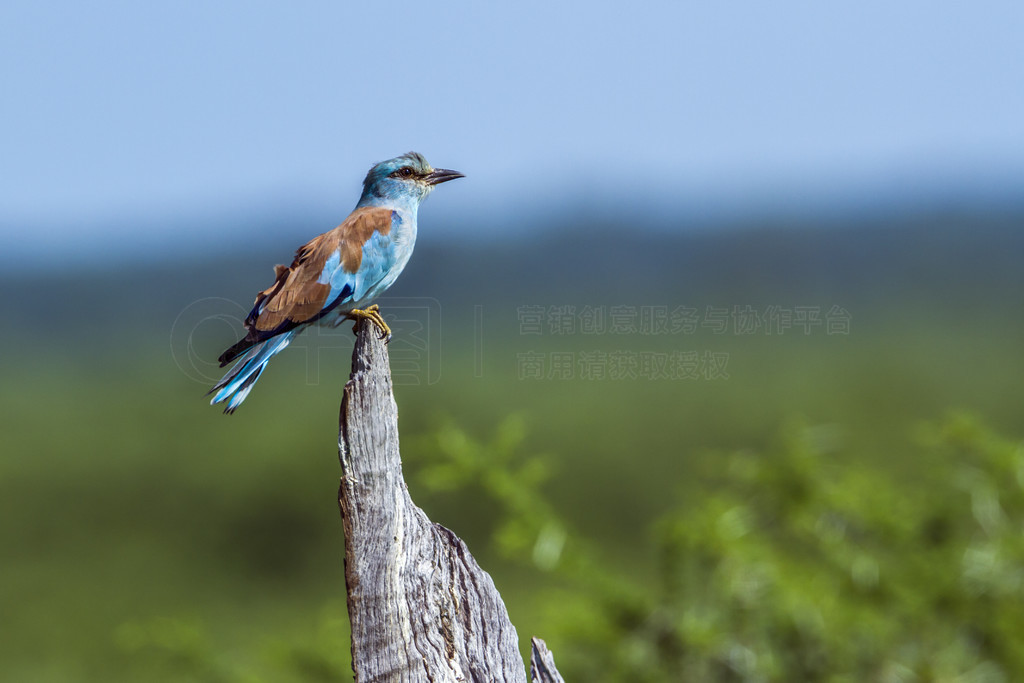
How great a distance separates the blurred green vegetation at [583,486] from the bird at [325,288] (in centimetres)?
28

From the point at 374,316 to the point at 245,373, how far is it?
2.22ft

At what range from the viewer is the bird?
A: 198 inches

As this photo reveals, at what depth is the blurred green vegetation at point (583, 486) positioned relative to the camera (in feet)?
21.2

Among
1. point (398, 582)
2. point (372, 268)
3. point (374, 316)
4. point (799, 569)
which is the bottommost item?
point (799, 569)

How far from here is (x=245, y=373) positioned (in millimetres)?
5078

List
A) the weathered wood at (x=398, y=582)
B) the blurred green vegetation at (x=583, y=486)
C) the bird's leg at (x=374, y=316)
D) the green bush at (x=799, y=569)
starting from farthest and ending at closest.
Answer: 1. the blurred green vegetation at (x=583, y=486)
2. the green bush at (x=799, y=569)
3. the bird's leg at (x=374, y=316)
4. the weathered wood at (x=398, y=582)

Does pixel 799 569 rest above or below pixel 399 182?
below

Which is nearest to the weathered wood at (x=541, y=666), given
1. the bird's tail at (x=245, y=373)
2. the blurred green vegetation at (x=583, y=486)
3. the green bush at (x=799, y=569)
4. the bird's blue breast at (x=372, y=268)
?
the bird's tail at (x=245, y=373)

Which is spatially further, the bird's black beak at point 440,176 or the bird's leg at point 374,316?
the bird's black beak at point 440,176

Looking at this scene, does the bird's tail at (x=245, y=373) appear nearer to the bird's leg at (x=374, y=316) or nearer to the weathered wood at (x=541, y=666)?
the bird's leg at (x=374, y=316)

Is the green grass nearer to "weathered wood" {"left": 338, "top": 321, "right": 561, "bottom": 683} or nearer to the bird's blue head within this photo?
the bird's blue head

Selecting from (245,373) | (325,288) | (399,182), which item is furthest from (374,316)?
(399,182)

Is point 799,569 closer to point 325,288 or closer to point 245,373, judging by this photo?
point 325,288

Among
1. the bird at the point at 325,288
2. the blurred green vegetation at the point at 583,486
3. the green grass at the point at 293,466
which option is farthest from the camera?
the green grass at the point at 293,466
